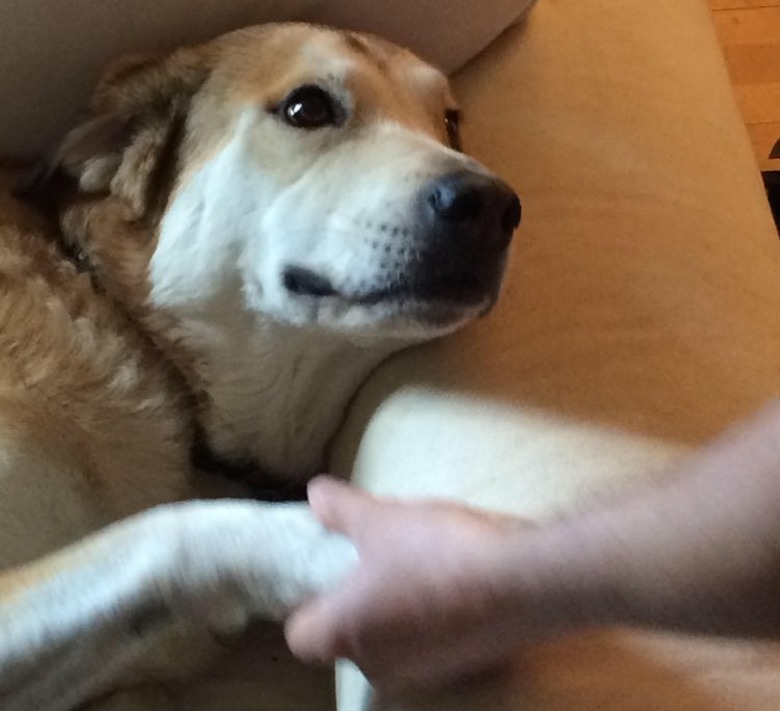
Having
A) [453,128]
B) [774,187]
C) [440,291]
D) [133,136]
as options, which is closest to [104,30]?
[133,136]

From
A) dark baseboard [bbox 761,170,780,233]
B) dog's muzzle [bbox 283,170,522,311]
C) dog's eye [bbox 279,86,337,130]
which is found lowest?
dark baseboard [bbox 761,170,780,233]

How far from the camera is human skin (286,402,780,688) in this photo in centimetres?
78

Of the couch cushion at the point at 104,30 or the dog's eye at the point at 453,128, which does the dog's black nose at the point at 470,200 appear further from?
the couch cushion at the point at 104,30

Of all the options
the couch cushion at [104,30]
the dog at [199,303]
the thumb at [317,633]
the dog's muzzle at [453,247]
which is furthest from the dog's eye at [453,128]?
the thumb at [317,633]

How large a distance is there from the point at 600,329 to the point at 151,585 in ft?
2.10

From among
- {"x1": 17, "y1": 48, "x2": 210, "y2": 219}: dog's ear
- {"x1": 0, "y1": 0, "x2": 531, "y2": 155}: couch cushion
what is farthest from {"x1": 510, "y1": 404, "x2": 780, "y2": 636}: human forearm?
{"x1": 0, "y1": 0, "x2": 531, "y2": 155}: couch cushion

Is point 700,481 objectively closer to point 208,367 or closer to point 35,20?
point 208,367

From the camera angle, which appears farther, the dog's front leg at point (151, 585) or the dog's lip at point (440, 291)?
the dog's lip at point (440, 291)

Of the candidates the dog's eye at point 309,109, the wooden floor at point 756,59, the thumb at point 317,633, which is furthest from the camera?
the wooden floor at point 756,59

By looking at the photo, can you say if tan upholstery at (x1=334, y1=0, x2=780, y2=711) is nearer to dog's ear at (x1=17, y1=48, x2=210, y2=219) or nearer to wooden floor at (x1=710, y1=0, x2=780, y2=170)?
dog's ear at (x1=17, y1=48, x2=210, y2=219)

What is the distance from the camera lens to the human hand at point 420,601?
2.81 feet

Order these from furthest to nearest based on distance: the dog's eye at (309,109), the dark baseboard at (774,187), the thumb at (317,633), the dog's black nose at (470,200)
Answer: the dark baseboard at (774,187) < the dog's eye at (309,109) < the dog's black nose at (470,200) < the thumb at (317,633)

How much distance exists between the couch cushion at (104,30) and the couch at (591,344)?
0.06 metres

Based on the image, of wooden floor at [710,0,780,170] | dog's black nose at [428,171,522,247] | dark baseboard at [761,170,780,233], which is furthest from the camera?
wooden floor at [710,0,780,170]
